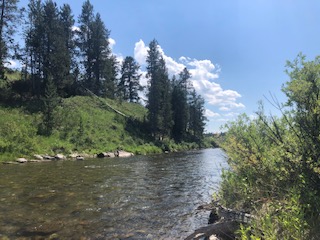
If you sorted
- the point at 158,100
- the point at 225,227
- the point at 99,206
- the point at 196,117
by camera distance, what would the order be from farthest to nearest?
1. the point at 196,117
2. the point at 158,100
3. the point at 99,206
4. the point at 225,227

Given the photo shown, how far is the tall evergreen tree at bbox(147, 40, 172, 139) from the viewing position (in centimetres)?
5450

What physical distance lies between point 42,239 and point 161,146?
142 feet

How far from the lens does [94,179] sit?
16281mm

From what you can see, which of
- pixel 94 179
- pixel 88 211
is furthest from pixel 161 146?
pixel 88 211

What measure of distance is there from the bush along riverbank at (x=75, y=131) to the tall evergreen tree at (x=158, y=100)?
2.79 m

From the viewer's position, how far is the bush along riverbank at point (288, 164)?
4.06 metres

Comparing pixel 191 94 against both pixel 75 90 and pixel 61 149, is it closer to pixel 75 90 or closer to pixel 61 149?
pixel 75 90

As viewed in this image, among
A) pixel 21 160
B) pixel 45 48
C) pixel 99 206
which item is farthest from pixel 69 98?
pixel 99 206

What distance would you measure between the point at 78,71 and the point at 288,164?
58.4 metres

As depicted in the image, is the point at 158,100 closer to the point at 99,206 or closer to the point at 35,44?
the point at 35,44

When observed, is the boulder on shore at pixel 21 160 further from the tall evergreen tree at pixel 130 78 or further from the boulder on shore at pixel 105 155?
the tall evergreen tree at pixel 130 78

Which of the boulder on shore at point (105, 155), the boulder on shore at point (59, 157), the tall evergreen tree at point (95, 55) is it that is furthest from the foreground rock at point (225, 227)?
the tall evergreen tree at point (95, 55)

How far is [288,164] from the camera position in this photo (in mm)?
5086

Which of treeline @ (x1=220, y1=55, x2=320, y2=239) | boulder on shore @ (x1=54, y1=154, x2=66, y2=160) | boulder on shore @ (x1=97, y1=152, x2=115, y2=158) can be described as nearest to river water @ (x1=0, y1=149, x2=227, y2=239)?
treeline @ (x1=220, y1=55, x2=320, y2=239)
